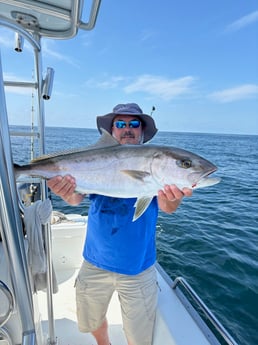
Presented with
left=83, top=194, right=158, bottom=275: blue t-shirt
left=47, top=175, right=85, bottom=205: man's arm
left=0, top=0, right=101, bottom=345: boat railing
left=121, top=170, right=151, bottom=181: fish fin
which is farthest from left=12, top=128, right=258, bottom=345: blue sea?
left=47, top=175, right=85, bottom=205: man's arm

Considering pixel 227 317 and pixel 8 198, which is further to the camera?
pixel 227 317

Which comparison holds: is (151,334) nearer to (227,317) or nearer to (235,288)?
(227,317)

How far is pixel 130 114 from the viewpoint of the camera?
2420 millimetres

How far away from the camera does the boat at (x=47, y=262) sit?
93 cm

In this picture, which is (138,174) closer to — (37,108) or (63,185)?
(63,185)

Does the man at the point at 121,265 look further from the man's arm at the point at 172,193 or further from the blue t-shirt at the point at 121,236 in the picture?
the man's arm at the point at 172,193

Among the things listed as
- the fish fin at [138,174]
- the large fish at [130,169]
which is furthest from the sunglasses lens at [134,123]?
the fish fin at [138,174]

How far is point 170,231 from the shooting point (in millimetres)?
7465

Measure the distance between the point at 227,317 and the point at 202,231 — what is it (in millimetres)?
3373

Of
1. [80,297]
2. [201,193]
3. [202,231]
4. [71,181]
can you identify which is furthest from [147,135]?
[201,193]

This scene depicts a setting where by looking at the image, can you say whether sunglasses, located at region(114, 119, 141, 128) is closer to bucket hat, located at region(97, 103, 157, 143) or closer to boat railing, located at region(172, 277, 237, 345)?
bucket hat, located at region(97, 103, 157, 143)

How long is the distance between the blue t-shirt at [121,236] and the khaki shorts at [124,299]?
9 cm

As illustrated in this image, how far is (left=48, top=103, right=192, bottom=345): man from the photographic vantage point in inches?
87.8

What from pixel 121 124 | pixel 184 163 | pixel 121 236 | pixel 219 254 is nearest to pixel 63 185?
pixel 121 236
